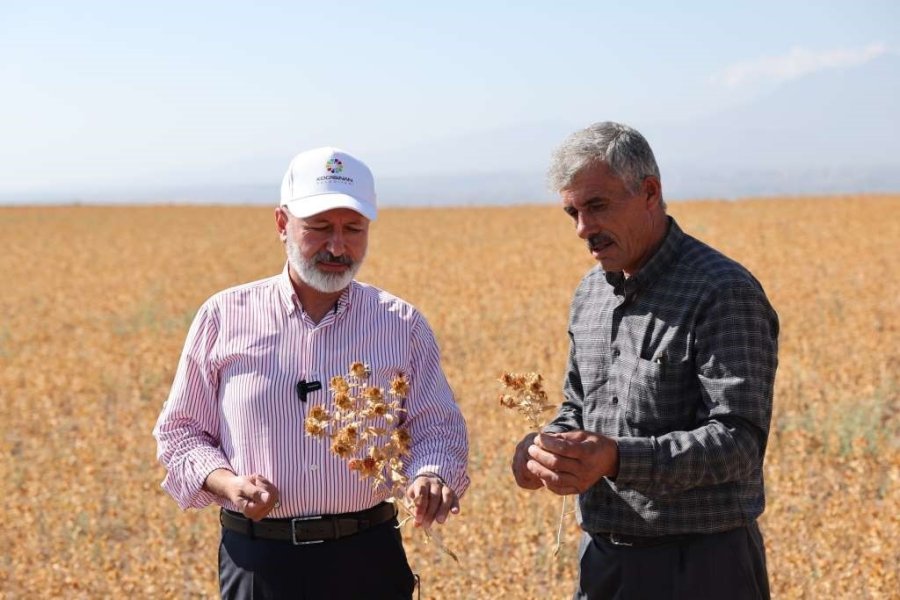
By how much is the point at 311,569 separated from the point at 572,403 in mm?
910

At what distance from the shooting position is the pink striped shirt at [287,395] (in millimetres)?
2818

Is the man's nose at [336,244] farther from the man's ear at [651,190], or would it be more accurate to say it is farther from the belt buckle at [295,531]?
the man's ear at [651,190]

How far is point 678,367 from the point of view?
2576 millimetres

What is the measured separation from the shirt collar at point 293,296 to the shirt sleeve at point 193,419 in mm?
214

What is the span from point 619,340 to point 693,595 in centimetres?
70

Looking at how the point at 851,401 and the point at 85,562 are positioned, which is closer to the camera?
the point at 85,562

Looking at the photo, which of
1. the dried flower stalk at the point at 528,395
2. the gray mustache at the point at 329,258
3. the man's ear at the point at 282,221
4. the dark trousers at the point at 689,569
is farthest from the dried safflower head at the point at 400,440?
the man's ear at the point at 282,221

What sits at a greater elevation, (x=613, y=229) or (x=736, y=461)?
(x=613, y=229)

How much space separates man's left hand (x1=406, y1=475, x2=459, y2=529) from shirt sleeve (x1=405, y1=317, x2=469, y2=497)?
0.11m

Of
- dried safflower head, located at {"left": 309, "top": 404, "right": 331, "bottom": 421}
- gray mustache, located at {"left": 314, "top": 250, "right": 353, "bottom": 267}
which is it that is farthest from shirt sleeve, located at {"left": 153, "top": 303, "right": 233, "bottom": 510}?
dried safflower head, located at {"left": 309, "top": 404, "right": 331, "bottom": 421}

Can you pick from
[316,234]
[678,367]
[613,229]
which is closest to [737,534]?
[678,367]

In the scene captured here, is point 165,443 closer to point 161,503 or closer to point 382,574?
point 382,574

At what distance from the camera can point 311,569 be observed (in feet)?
9.21

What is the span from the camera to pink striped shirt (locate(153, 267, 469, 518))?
2818 millimetres
